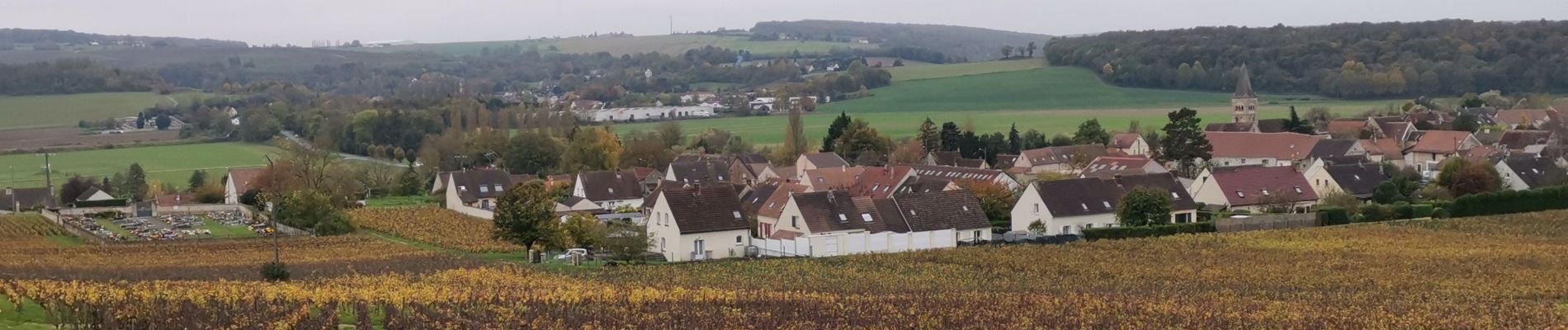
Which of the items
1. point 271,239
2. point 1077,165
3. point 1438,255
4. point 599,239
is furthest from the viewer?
point 1077,165

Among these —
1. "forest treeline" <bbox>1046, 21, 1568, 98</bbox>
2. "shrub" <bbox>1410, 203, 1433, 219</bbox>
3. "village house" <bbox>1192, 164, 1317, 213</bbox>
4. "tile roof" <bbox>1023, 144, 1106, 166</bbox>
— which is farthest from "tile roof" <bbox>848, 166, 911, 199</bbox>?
"forest treeline" <bbox>1046, 21, 1568, 98</bbox>

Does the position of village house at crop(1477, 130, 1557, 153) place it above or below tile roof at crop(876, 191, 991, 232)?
below

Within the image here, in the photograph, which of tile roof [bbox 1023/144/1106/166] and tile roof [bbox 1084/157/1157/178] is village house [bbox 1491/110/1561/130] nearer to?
tile roof [bbox 1023/144/1106/166]

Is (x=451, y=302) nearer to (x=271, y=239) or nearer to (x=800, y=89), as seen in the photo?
(x=271, y=239)

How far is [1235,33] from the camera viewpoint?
137m

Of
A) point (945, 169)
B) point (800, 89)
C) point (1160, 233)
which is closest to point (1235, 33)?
point (800, 89)

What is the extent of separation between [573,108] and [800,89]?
17.9 meters

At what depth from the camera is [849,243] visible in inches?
1635

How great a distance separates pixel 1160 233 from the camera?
43.1 m

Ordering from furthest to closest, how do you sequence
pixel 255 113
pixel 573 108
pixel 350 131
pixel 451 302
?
pixel 573 108 < pixel 255 113 < pixel 350 131 < pixel 451 302

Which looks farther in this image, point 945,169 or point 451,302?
point 945,169

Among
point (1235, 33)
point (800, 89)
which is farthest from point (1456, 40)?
point (800, 89)

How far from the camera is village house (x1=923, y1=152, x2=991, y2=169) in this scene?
239 ft

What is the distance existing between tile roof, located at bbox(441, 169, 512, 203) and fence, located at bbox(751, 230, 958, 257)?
21.9 metres
